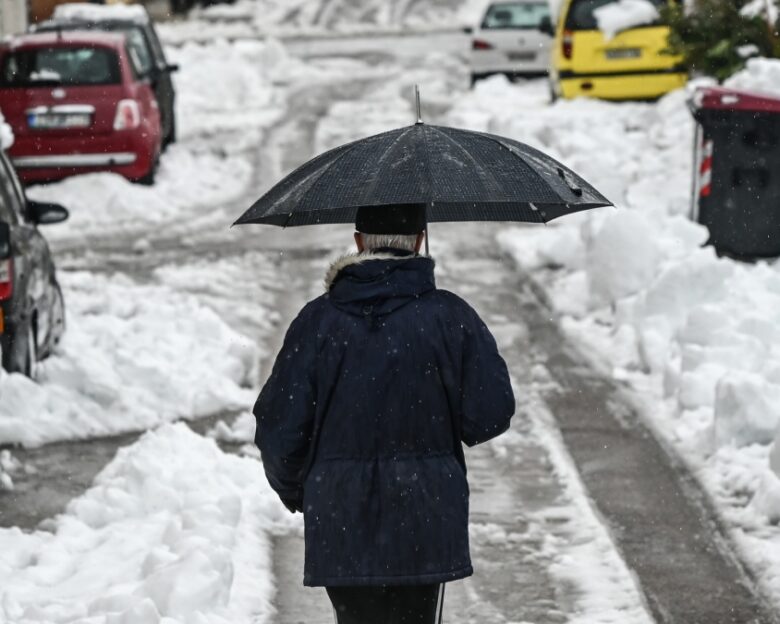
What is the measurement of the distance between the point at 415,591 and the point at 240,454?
4298mm

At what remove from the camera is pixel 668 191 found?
A: 52.5 feet

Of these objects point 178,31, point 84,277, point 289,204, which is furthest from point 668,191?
point 178,31

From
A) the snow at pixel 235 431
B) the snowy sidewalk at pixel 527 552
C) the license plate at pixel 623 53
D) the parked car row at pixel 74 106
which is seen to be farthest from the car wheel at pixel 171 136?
the snow at pixel 235 431

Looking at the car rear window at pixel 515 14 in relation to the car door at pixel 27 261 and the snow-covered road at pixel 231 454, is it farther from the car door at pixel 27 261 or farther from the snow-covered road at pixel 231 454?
the car door at pixel 27 261

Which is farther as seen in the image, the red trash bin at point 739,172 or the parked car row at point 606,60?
the parked car row at point 606,60

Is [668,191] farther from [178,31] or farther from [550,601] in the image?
[178,31]

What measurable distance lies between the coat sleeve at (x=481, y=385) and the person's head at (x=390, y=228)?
9.7 inches

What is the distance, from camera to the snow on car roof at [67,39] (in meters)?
17.1

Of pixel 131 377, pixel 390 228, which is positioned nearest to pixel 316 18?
pixel 131 377

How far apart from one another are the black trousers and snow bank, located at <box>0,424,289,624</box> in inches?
59.7

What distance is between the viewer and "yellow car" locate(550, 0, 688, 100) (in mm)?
21844

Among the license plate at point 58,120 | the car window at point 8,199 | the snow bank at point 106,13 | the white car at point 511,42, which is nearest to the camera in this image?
the car window at point 8,199

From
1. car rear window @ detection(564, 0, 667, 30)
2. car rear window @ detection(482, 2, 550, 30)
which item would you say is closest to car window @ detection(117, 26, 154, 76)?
car rear window @ detection(564, 0, 667, 30)

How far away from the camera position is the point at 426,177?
411 cm
